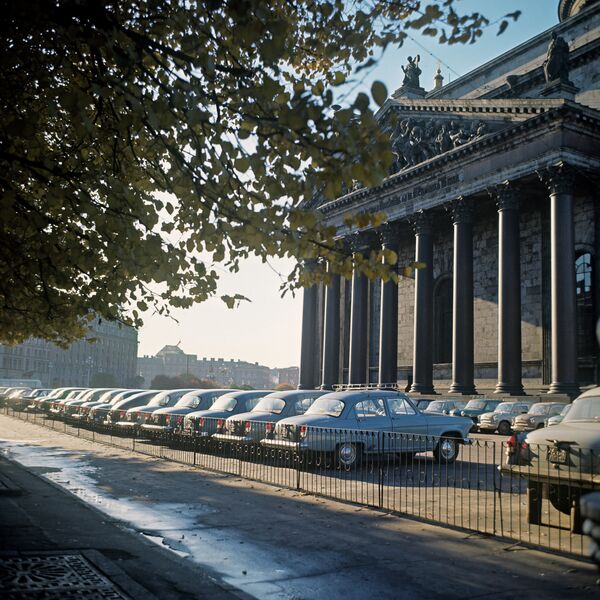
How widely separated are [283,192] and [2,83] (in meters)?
3.23

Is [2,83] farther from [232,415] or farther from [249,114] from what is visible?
[232,415]

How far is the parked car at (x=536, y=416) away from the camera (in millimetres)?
25391

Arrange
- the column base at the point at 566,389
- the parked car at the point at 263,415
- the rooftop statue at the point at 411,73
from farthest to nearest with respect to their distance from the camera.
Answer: the rooftop statue at the point at 411,73
the column base at the point at 566,389
the parked car at the point at 263,415

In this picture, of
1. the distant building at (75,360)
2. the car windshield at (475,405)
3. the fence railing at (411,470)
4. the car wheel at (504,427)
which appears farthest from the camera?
the distant building at (75,360)

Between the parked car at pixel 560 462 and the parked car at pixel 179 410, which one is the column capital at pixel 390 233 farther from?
the parked car at pixel 560 462

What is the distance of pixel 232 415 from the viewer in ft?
58.1

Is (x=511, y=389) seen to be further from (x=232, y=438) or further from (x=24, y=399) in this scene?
(x=24, y=399)

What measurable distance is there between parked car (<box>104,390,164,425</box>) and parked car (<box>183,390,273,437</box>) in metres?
5.44

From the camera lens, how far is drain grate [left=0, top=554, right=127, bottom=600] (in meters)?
5.42

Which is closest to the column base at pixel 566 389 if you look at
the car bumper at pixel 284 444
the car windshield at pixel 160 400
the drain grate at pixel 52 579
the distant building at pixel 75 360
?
the car windshield at pixel 160 400

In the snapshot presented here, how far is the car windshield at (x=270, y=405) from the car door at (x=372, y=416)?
2554 mm

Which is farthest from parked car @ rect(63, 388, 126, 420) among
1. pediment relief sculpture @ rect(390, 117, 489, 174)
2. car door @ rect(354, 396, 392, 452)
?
pediment relief sculpture @ rect(390, 117, 489, 174)

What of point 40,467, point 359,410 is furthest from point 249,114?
point 40,467

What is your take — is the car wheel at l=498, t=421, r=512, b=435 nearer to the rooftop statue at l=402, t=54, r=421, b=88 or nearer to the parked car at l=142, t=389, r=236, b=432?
the parked car at l=142, t=389, r=236, b=432
